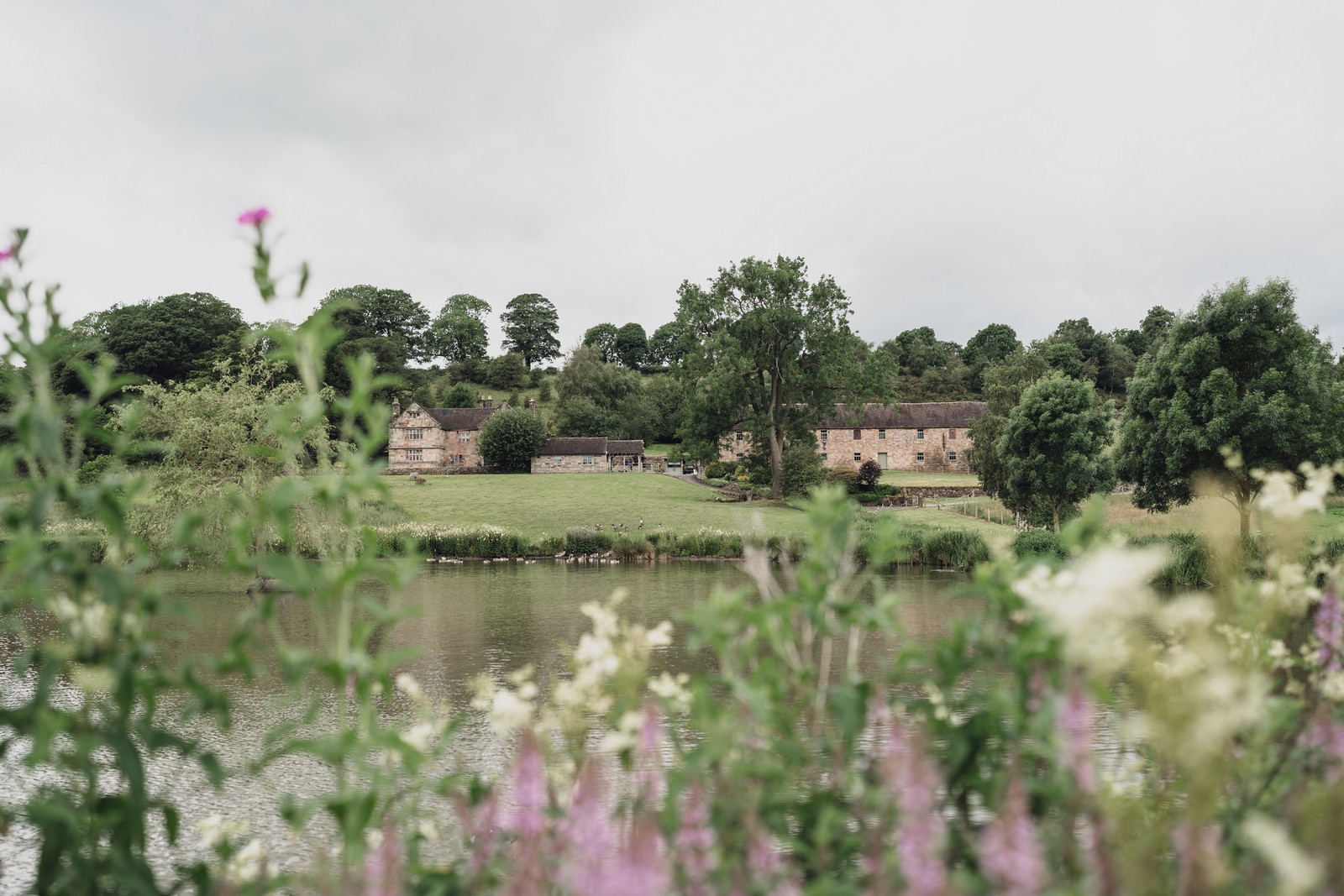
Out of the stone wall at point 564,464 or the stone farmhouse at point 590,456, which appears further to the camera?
the stone farmhouse at point 590,456

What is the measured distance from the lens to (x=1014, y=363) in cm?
7119

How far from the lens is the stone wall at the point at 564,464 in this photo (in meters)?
79.9

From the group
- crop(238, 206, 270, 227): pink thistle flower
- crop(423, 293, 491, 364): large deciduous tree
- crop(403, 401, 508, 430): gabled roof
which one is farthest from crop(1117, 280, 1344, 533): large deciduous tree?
crop(423, 293, 491, 364): large deciduous tree

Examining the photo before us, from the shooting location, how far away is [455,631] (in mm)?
19219

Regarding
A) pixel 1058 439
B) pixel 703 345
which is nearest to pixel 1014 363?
pixel 703 345

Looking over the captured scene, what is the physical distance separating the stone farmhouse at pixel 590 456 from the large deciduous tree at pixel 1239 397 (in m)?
56.6

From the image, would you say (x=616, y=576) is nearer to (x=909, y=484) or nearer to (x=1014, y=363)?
(x=909, y=484)

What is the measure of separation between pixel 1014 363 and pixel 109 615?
74.9 metres

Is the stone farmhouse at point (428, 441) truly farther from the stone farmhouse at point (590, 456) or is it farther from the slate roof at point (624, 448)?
the slate roof at point (624, 448)

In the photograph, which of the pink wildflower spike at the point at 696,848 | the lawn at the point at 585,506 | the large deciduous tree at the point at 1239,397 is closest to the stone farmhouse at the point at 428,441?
the lawn at the point at 585,506

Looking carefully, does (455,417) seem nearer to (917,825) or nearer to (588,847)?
(588,847)

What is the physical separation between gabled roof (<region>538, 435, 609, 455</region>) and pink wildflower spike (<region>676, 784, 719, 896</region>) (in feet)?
257

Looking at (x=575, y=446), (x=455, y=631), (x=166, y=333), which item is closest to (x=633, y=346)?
(x=575, y=446)

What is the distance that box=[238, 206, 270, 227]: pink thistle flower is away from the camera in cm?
320
